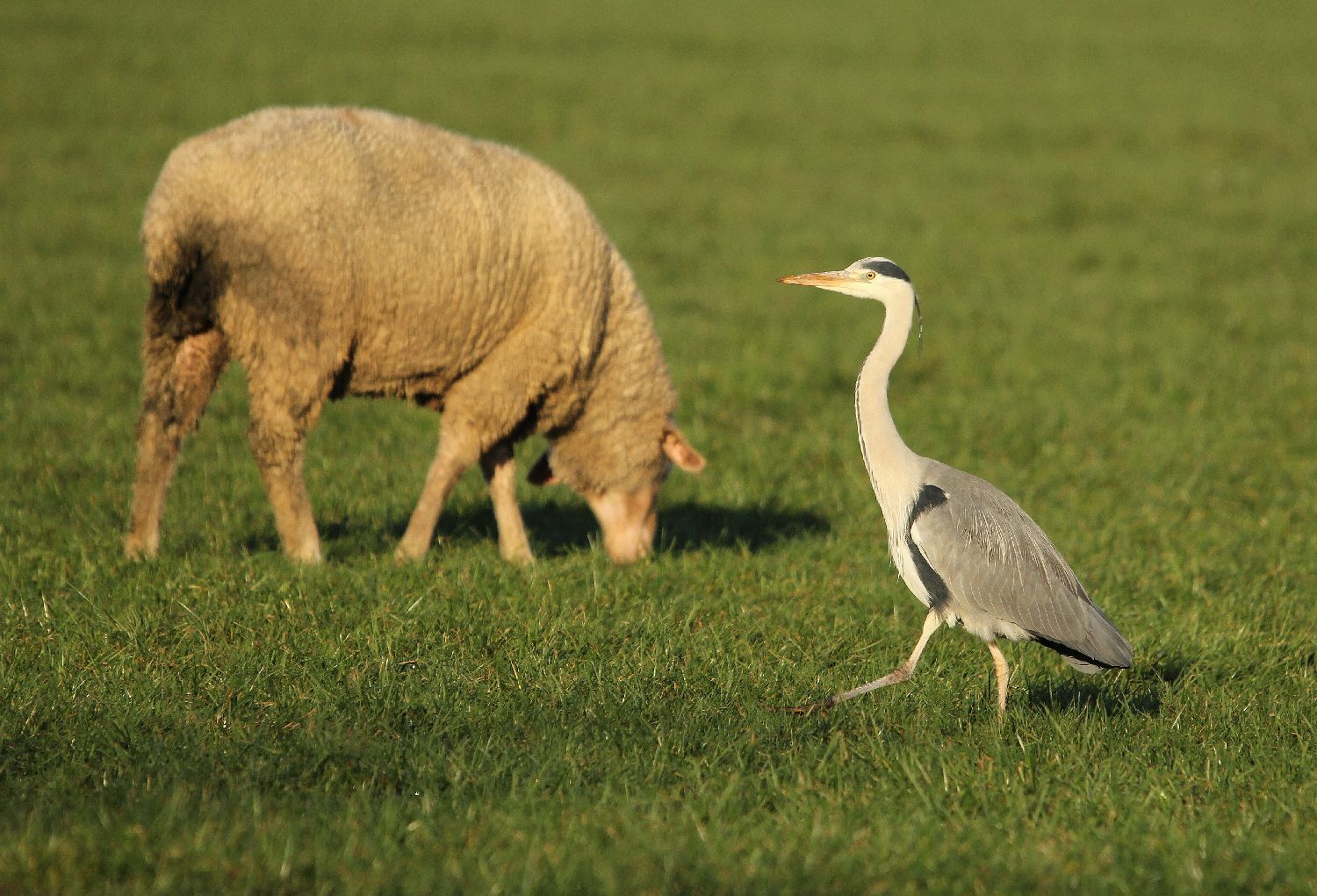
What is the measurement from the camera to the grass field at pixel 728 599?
13.8 ft

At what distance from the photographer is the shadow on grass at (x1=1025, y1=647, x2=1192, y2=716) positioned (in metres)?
5.56

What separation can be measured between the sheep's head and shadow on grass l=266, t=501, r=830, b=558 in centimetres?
13

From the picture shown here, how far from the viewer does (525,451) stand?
9.80 metres

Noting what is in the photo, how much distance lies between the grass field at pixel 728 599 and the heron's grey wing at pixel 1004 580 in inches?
12.1

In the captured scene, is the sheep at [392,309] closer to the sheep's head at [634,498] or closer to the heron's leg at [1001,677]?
the sheep's head at [634,498]

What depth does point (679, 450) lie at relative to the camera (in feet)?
26.7

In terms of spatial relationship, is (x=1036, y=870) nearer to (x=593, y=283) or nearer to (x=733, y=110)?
(x=593, y=283)

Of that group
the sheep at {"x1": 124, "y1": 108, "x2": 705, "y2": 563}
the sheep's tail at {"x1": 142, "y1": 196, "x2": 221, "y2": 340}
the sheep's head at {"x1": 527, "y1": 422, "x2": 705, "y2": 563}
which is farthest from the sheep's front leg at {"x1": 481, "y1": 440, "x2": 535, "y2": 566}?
the sheep's tail at {"x1": 142, "y1": 196, "x2": 221, "y2": 340}

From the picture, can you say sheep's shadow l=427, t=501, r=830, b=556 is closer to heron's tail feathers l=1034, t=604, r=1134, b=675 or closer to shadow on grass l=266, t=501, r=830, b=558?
shadow on grass l=266, t=501, r=830, b=558

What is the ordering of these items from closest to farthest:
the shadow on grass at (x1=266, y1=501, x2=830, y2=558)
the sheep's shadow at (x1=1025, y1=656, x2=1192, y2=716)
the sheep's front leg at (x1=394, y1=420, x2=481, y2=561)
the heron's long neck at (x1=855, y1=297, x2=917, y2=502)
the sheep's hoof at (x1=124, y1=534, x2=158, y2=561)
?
the heron's long neck at (x1=855, y1=297, x2=917, y2=502)
the sheep's shadow at (x1=1025, y1=656, x2=1192, y2=716)
the sheep's hoof at (x1=124, y1=534, x2=158, y2=561)
the sheep's front leg at (x1=394, y1=420, x2=481, y2=561)
the shadow on grass at (x1=266, y1=501, x2=830, y2=558)

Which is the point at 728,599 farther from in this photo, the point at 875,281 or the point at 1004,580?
the point at 875,281

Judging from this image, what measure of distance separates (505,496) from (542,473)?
0.59m

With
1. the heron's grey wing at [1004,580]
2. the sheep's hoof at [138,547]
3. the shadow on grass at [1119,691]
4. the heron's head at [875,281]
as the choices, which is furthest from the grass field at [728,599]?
the heron's head at [875,281]

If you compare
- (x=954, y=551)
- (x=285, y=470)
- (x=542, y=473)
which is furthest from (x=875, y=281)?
(x=542, y=473)
